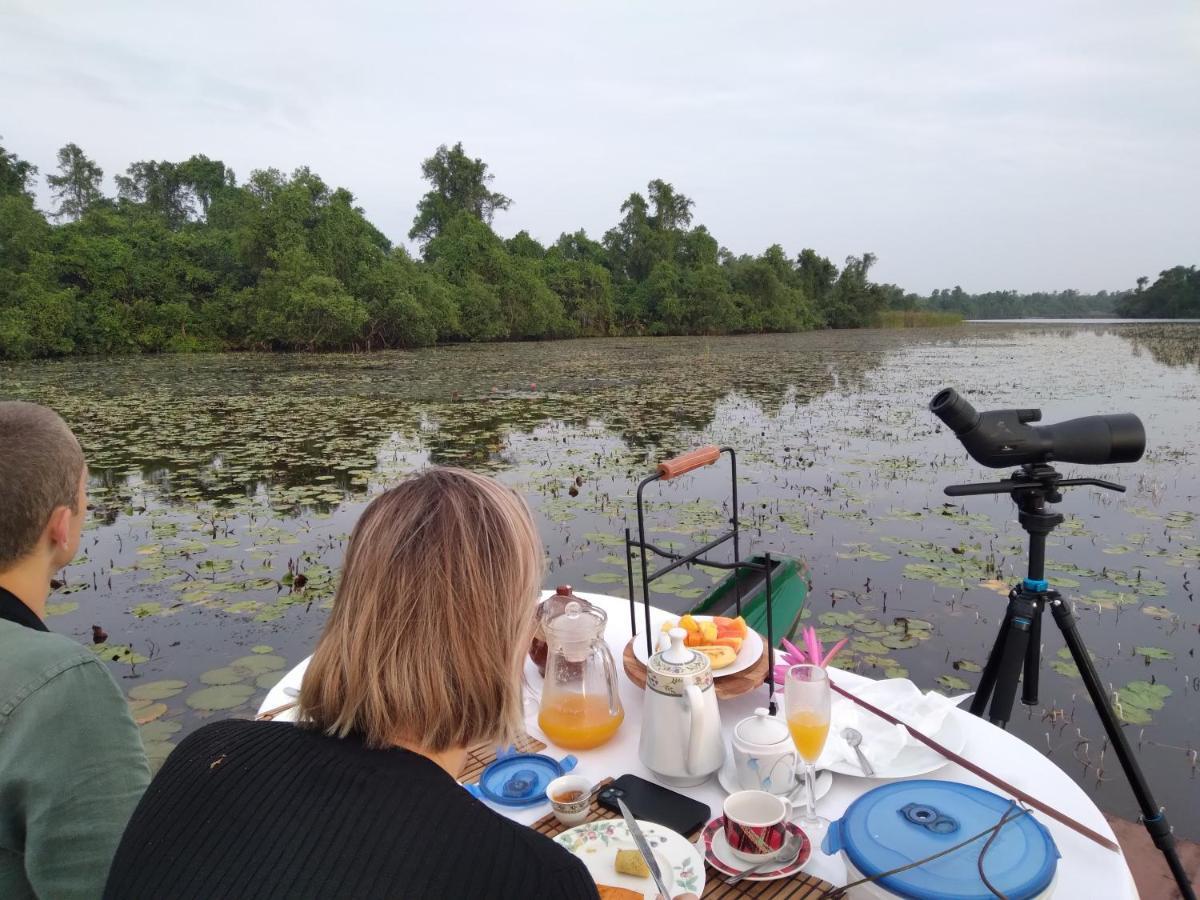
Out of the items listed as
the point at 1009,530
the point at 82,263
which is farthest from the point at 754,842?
the point at 82,263

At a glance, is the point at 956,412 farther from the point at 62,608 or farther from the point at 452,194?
the point at 452,194

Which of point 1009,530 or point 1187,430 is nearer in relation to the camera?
point 1009,530

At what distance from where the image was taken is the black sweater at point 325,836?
0.80 meters

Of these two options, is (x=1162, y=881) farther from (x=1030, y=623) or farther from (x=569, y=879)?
(x=569, y=879)

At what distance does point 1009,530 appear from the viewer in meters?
5.82

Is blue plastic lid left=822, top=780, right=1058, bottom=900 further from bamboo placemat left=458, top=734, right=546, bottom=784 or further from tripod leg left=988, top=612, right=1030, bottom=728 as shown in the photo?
tripod leg left=988, top=612, right=1030, bottom=728

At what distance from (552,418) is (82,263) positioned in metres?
27.9

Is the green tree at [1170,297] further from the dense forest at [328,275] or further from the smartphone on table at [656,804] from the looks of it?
the smartphone on table at [656,804]

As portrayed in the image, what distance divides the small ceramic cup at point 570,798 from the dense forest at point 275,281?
1137 inches

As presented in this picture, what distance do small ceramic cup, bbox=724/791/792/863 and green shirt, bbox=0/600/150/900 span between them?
3.39ft

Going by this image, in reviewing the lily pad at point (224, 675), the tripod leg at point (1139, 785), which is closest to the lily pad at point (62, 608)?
the lily pad at point (224, 675)

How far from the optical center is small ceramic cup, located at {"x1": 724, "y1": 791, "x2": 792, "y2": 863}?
1.15 metres

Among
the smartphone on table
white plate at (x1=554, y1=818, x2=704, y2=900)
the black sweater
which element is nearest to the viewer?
the black sweater

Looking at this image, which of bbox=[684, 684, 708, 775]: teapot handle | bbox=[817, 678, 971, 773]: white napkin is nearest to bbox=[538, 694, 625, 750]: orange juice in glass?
bbox=[684, 684, 708, 775]: teapot handle
